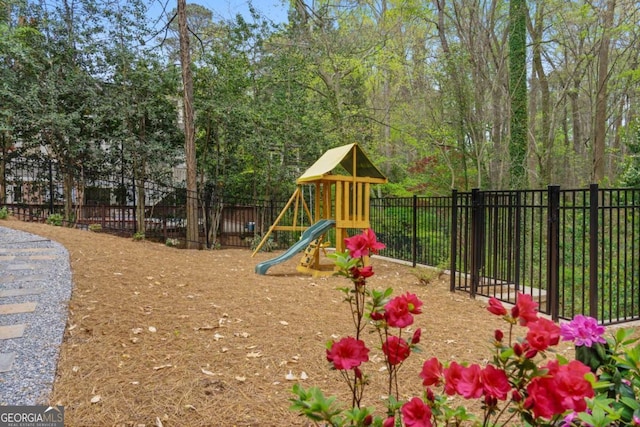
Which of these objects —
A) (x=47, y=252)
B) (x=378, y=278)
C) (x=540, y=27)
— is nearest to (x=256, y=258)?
(x=378, y=278)

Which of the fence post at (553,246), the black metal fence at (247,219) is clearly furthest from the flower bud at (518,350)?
the black metal fence at (247,219)

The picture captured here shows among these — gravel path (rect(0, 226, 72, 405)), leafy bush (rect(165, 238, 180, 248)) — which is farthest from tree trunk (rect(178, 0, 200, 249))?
gravel path (rect(0, 226, 72, 405))

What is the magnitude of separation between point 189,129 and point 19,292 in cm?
576

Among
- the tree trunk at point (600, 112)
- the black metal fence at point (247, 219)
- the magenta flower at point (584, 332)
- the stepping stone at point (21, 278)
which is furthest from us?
the tree trunk at point (600, 112)

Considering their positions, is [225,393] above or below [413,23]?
below

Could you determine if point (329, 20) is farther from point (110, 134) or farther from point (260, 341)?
point (260, 341)

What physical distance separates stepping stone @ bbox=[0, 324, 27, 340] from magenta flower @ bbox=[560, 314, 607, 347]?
11.5 ft

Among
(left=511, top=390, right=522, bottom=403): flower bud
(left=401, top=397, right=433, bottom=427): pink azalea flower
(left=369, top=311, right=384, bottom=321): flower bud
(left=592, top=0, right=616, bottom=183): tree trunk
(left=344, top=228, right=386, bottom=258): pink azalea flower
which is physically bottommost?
(left=401, top=397, right=433, bottom=427): pink azalea flower

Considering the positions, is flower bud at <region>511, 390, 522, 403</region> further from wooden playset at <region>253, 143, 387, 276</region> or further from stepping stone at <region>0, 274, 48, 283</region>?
wooden playset at <region>253, 143, 387, 276</region>

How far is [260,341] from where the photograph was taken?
3.23 metres

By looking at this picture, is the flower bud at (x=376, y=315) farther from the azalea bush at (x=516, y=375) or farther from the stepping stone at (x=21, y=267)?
the stepping stone at (x=21, y=267)

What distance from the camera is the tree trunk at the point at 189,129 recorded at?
28.2ft

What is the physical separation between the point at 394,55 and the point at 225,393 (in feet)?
34.9

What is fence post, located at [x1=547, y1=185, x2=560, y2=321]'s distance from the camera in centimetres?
422
